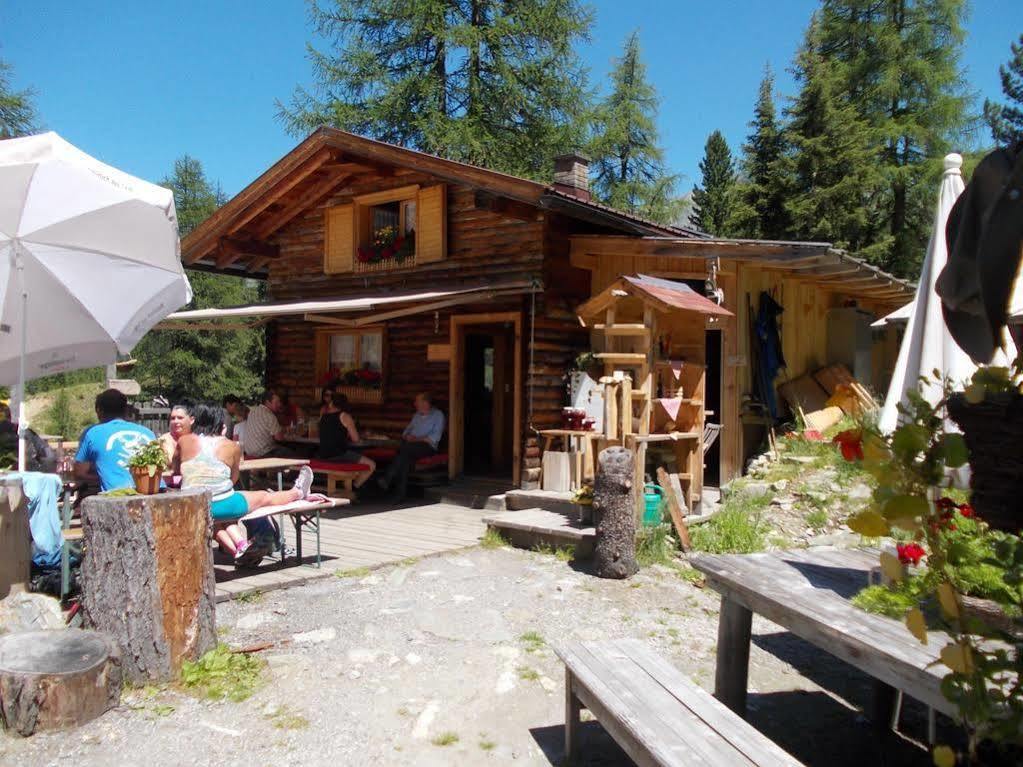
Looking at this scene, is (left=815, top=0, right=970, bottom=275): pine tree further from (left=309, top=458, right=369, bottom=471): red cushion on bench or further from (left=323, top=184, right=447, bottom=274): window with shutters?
(left=309, top=458, right=369, bottom=471): red cushion on bench

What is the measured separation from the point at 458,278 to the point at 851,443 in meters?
8.45

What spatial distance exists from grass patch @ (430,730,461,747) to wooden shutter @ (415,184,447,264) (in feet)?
23.9

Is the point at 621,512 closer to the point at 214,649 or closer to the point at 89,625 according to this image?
the point at 214,649

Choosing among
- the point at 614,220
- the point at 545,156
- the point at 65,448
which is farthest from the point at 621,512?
the point at 545,156

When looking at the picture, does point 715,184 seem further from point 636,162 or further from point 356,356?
point 356,356

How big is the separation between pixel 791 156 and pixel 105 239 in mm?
18101

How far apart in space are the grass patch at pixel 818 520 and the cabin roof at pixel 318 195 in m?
3.86

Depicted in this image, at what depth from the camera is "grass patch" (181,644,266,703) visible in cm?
385

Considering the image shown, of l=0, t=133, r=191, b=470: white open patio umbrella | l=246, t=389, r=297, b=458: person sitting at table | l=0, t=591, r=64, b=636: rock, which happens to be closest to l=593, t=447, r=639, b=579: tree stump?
l=0, t=591, r=64, b=636: rock

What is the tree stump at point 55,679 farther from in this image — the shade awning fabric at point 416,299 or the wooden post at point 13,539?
the shade awning fabric at point 416,299

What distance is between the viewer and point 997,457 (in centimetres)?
152

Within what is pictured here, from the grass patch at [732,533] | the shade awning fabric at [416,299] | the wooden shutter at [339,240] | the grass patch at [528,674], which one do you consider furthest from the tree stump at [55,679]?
the wooden shutter at [339,240]

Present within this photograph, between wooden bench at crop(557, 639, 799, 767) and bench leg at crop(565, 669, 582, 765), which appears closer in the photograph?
wooden bench at crop(557, 639, 799, 767)

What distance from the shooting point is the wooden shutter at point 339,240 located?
11.2 metres
